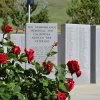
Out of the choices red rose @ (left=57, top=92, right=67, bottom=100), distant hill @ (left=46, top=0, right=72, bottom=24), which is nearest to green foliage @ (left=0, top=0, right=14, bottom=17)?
red rose @ (left=57, top=92, right=67, bottom=100)

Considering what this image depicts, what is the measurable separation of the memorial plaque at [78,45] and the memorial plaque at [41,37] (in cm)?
108

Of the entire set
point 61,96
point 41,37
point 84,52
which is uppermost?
point 41,37

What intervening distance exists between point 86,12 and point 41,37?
31.4 metres

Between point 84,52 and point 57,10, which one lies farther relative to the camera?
point 57,10

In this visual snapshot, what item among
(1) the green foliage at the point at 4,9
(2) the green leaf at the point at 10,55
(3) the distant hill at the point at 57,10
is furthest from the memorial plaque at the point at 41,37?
(3) the distant hill at the point at 57,10

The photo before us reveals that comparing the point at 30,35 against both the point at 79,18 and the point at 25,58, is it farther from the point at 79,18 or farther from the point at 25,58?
the point at 79,18

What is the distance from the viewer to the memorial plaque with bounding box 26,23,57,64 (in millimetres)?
12391

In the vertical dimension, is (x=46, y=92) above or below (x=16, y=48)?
below

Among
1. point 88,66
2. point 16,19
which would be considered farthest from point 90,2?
point 88,66

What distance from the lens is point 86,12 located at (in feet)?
143

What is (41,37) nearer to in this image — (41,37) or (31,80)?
(41,37)

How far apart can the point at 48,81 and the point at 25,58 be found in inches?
14.0

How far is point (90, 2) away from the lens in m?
44.9

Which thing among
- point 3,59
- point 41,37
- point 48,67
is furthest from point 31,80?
point 41,37
